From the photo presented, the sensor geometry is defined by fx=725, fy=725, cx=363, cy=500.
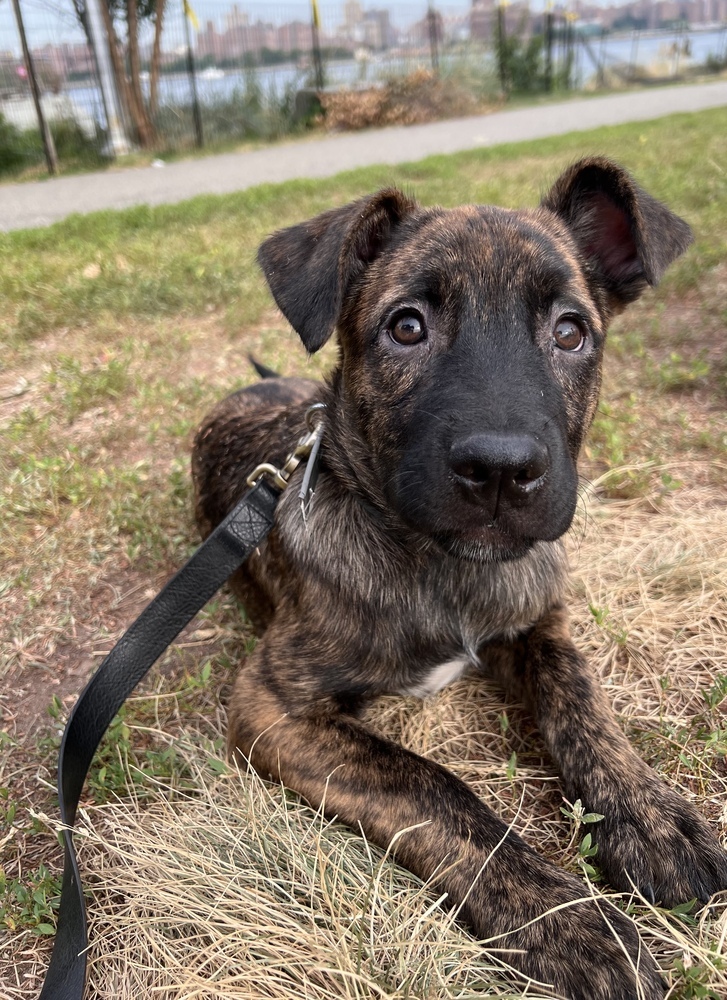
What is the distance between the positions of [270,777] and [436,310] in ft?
5.44

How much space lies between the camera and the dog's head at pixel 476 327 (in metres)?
2.06

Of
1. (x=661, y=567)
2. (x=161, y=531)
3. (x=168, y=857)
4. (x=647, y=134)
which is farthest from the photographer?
(x=647, y=134)

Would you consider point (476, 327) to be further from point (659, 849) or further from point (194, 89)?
point (194, 89)

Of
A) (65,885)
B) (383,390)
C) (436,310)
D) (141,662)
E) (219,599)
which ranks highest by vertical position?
(436,310)

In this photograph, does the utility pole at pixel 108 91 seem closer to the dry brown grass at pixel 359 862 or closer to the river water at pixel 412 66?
the river water at pixel 412 66

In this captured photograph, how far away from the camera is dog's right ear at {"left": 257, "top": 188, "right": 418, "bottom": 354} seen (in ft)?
7.70

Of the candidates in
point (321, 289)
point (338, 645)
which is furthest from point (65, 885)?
point (321, 289)

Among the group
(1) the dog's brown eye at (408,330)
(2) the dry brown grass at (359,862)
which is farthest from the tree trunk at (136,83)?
(2) the dry brown grass at (359,862)

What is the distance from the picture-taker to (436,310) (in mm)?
2379

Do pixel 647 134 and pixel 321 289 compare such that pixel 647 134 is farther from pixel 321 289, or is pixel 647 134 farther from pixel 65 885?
pixel 65 885

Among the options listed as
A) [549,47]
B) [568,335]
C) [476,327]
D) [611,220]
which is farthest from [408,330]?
[549,47]

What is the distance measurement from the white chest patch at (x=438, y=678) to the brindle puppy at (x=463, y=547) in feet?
0.04

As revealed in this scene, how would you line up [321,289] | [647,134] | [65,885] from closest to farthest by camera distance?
[65,885]
[321,289]
[647,134]

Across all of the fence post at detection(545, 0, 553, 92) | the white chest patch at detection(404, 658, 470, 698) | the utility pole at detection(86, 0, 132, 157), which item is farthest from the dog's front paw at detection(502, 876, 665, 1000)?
the fence post at detection(545, 0, 553, 92)
